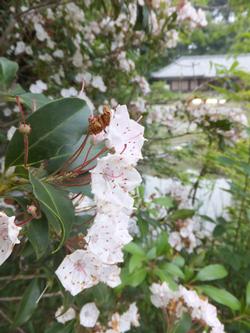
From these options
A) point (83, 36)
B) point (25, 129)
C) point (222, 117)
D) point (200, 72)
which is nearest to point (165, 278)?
point (25, 129)

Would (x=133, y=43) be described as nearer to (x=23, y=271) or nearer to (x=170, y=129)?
(x=170, y=129)

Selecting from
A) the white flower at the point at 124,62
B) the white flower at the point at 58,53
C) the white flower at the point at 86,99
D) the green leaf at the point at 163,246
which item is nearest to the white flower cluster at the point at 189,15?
the white flower at the point at 124,62

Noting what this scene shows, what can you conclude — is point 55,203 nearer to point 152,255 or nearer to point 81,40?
point 152,255

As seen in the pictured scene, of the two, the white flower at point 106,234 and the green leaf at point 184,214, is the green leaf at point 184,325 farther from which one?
the green leaf at point 184,214

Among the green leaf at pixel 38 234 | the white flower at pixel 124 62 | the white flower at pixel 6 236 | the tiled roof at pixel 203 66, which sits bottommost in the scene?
the tiled roof at pixel 203 66

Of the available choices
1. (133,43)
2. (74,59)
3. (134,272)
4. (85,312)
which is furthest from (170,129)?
(85,312)

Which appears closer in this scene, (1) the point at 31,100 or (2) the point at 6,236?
(2) the point at 6,236
